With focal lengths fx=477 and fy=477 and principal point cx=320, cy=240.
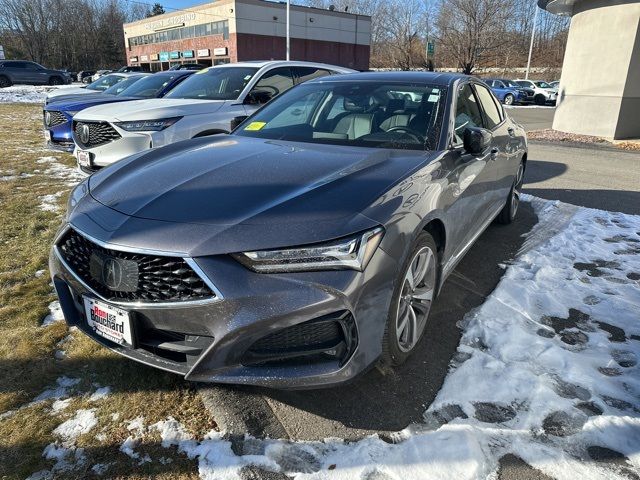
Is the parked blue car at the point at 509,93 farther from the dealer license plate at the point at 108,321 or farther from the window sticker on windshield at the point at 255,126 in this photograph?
the dealer license plate at the point at 108,321

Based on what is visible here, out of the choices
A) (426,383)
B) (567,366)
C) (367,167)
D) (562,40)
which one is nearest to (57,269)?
(367,167)

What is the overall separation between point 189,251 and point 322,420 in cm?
106

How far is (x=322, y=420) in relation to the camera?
231cm

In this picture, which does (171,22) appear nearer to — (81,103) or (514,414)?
(81,103)

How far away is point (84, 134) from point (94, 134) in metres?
0.21

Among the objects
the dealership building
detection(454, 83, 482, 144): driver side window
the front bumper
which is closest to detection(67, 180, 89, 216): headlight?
the front bumper

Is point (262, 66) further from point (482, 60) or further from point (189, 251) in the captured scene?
point (482, 60)

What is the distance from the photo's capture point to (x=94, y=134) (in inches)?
235

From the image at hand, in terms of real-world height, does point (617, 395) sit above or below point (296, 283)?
below

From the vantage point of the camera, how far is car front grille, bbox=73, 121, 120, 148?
5.84m

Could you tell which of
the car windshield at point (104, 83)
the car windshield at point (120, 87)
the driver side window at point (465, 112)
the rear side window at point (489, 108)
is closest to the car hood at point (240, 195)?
the driver side window at point (465, 112)

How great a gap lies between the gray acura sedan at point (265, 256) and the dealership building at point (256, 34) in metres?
49.2

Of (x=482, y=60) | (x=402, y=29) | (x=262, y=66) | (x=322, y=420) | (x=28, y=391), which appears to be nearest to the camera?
(x=322, y=420)

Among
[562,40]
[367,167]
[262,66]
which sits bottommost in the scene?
[367,167]
